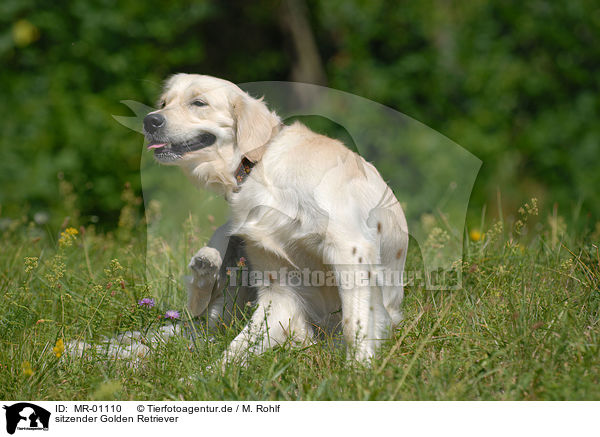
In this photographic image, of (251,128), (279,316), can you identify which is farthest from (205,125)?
(279,316)

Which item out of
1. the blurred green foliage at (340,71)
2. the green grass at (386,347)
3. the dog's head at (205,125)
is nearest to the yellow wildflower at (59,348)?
the green grass at (386,347)

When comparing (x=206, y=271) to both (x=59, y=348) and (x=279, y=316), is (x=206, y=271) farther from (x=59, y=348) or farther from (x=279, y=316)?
(x=59, y=348)

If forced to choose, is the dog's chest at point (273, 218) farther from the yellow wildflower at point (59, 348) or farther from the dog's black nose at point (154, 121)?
the yellow wildflower at point (59, 348)

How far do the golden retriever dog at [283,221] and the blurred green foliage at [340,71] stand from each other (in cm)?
363

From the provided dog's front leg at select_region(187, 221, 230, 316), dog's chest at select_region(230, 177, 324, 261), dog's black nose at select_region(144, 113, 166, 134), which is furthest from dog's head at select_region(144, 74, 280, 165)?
dog's front leg at select_region(187, 221, 230, 316)

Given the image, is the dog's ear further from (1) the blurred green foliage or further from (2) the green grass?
(1) the blurred green foliage

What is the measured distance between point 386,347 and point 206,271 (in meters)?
0.91

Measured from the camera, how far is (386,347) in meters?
2.54

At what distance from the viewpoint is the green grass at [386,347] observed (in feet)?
7.30

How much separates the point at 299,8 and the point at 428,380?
6970 mm
